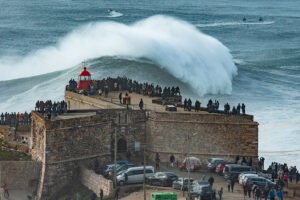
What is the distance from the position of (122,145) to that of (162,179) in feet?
16.7

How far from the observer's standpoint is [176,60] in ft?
266

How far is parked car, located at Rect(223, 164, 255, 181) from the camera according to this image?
4472 centimetres

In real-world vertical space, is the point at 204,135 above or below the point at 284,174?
above

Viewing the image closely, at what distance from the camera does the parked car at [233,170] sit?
44.7 m

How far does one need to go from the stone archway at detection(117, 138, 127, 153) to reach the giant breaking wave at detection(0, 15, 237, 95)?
80.3 feet

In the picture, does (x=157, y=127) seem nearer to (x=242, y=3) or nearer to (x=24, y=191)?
(x=24, y=191)

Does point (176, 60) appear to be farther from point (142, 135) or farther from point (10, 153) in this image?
point (10, 153)

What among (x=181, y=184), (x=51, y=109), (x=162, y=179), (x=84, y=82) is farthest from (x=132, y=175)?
(x=84, y=82)

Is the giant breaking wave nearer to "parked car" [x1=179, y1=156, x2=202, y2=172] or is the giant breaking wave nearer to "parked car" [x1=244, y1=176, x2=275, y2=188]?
"parked car" [x1=179, y1=156, x2=202, y2=172]

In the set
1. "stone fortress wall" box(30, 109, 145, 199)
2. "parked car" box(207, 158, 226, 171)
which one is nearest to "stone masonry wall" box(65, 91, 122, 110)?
"stone fortress wall" box(30, 109, 145, 199)

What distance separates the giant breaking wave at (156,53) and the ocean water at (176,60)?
0.08m

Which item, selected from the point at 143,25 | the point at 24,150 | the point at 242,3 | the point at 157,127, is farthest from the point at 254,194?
the point at 242,3

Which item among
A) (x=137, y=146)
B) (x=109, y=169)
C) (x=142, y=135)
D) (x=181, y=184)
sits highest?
(x=142, y=135)

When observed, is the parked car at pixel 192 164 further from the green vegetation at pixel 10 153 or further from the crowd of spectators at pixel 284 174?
the green vegetation at pixel 10 153
